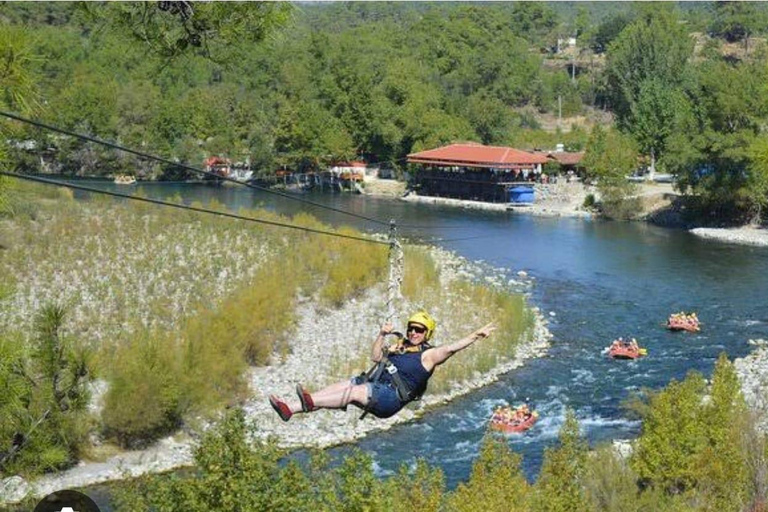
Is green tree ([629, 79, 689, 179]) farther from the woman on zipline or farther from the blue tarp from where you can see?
the woman on zipline

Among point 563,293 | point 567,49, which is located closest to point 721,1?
point 567,49

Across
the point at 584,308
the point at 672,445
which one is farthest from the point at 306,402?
the point at 584,308

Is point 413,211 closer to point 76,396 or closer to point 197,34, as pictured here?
point 76,396

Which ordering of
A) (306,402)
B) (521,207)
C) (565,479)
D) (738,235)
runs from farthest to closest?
(521,207)
(738,235)
(565,479)
(306,402)

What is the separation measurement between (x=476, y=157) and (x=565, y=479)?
34.9 meters

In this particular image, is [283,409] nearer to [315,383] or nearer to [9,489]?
[9,489]

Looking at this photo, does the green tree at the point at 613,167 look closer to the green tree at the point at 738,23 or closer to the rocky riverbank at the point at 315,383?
the rocky riverbank at the point at 315,383

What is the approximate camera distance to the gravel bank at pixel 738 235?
34906 mm

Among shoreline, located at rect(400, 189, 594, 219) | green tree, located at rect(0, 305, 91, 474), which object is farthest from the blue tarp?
green tree, located at rect(0, 305, 91, 474)

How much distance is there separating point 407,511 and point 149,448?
6.95 m

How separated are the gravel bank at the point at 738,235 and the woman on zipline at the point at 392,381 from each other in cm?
3051

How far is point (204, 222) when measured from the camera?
28.6 m

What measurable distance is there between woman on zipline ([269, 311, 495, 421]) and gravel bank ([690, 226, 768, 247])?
30.5 meters

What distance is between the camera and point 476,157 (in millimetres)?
45656
